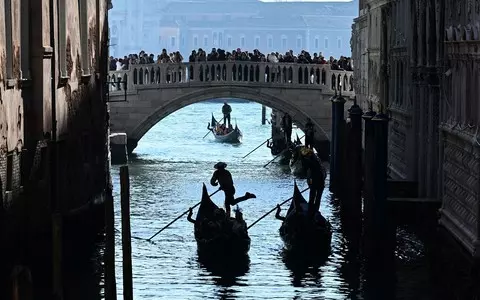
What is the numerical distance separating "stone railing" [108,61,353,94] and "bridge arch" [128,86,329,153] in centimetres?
13

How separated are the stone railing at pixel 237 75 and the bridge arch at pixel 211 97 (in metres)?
0.13

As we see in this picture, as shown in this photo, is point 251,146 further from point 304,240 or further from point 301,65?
point 304,240

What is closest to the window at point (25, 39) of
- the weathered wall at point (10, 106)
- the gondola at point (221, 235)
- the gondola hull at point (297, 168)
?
the weathered wall at point (10, 106)

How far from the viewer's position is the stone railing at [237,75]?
22953mm

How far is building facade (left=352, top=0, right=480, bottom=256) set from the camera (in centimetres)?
1175

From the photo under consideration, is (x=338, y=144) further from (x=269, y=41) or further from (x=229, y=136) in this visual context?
(x=269, y=41)

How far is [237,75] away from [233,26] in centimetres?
4966

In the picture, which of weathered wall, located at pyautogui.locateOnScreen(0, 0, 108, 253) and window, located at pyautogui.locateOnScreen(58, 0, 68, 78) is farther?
window, located at pyautogui.locateOnScreen(58, 0, 68, 78)

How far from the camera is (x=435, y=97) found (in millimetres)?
14188

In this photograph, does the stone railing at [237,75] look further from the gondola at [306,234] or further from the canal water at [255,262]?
the gondola at [306,234]

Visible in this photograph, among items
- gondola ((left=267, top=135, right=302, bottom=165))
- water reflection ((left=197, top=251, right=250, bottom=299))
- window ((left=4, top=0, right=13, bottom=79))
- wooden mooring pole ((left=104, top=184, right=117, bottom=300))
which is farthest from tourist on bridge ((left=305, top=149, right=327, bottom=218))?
gondola ((left=267, top=135, right=302, bottom=165))

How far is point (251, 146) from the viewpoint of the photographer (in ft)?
86.8

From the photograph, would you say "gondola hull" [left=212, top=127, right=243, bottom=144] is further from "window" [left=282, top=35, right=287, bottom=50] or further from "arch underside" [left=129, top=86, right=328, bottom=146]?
"window" [left=282, top=35, right=287, bottom=50]

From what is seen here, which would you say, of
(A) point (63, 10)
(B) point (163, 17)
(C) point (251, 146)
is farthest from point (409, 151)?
(B) point (163, 17)
